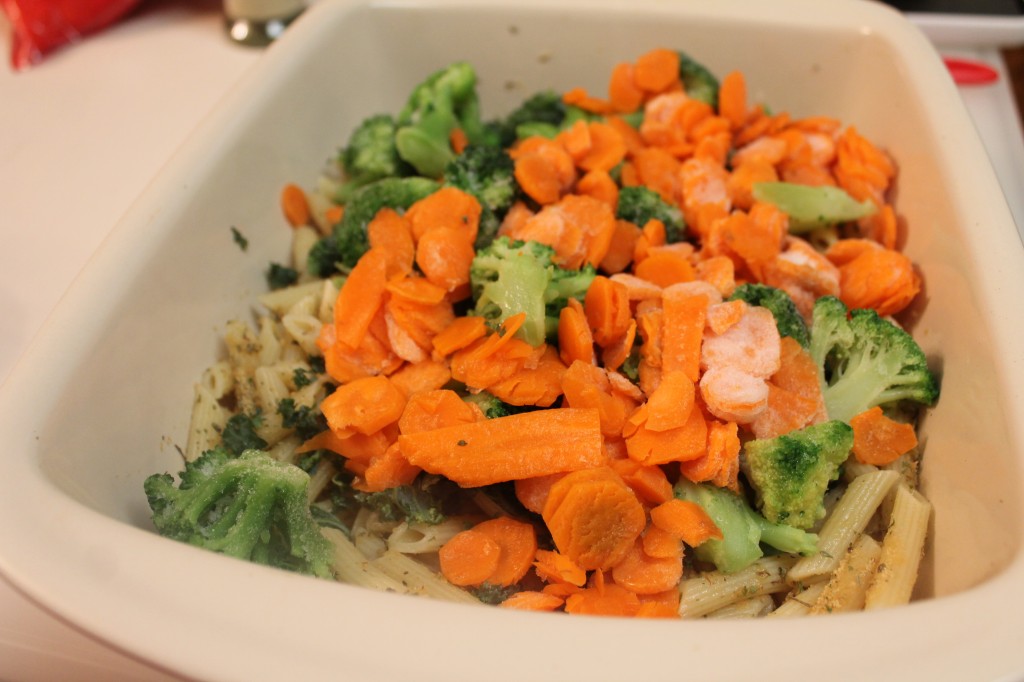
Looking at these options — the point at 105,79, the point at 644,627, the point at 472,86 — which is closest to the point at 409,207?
the point at 472,86

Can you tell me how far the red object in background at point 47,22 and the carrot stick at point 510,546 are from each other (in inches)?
66.8

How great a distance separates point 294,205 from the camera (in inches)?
57.7

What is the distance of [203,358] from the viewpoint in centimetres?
121

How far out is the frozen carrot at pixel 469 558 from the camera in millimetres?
987

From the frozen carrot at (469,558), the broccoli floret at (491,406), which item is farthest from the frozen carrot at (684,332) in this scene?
the frozen carrot at (469,558)

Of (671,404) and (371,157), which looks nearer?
(671,404)

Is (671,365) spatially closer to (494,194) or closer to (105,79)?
(494,194)

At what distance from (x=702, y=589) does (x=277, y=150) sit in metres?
1.04

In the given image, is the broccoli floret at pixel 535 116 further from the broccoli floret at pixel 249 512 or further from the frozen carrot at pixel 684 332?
the broccoli floret at pixel 249 512

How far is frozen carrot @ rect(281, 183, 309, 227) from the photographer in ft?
4.78

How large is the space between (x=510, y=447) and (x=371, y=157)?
2.50 feet

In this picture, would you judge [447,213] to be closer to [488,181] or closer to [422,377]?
[488,181]

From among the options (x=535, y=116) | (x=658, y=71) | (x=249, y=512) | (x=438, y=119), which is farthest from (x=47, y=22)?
(x=249, y=512)

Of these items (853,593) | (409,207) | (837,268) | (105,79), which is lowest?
(853,593)
